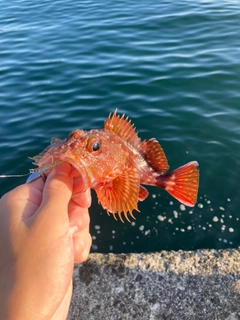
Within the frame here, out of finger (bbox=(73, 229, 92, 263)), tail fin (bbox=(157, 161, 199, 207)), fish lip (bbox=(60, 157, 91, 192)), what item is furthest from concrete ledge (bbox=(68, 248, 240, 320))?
fish lip (bbox=(60, 157, 91, 192))

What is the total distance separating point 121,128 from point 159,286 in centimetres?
168

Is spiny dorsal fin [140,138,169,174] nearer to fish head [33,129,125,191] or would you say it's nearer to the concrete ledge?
fish head [33,129,125,191]

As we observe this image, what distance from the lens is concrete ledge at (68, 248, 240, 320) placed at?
11.5ft

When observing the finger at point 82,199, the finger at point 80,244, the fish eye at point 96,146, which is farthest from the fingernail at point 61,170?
the finger at point 80,244

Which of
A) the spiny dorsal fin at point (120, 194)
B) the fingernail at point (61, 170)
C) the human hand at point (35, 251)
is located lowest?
the spiny dorsal fin at point (120, 194)

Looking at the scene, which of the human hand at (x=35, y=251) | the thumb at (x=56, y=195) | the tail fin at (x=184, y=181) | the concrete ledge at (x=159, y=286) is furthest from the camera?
the tail fin at (x=184, y=181)

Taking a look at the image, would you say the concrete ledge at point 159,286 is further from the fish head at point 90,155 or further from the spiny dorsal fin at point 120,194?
the fish head at point 90,155

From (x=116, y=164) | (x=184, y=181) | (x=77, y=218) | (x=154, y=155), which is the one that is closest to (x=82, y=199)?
(x=77, y=218)

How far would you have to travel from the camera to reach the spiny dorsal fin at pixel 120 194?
3230 mm

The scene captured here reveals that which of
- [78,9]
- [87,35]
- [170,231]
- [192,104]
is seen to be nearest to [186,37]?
[87,35]

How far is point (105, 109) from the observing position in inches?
290

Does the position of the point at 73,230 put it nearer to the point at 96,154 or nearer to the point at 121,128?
the point at 96,154

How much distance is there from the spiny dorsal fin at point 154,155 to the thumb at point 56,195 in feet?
4.70

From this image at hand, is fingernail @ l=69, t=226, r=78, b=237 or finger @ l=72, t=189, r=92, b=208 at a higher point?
finger @ l=72, t=189, r=92, b=208
